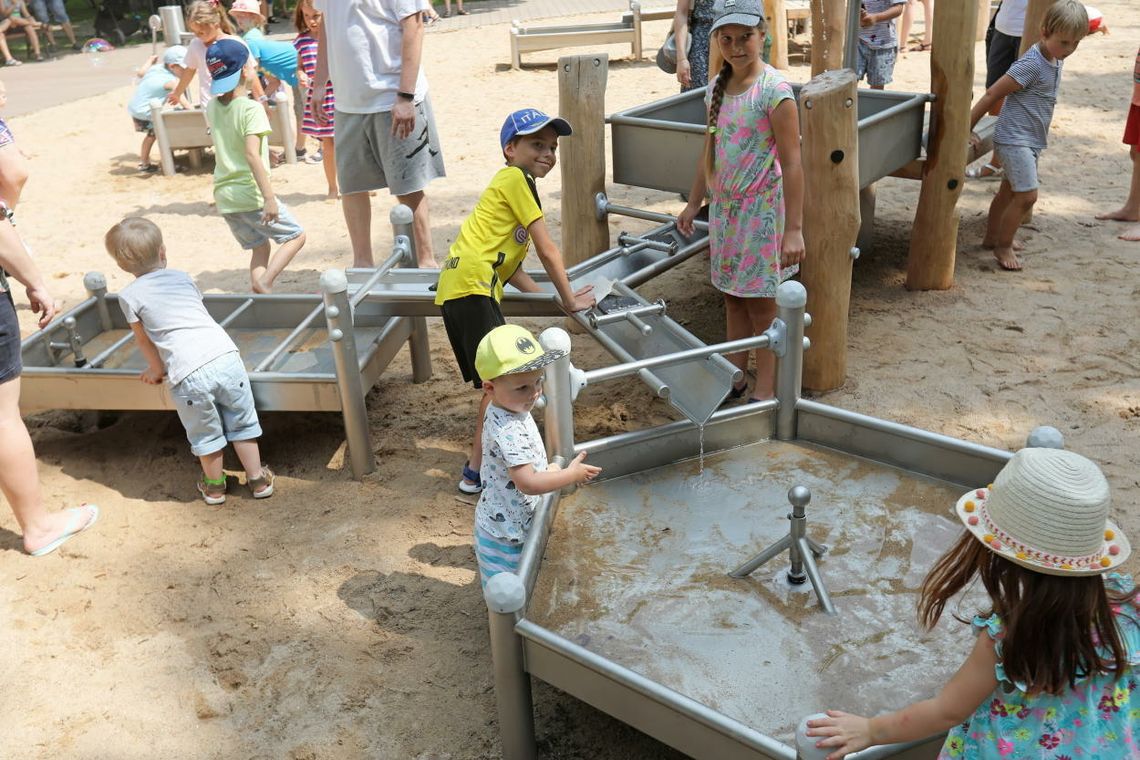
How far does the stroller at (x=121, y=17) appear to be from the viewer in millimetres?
19234

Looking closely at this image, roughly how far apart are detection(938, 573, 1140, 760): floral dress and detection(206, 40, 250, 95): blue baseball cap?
15.5 ft

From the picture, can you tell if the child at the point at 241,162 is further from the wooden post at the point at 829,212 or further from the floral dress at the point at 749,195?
the wooden post at the point at 829,212

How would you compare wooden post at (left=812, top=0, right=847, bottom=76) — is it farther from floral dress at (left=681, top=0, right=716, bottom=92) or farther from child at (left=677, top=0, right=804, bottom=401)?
child at (left=677, top=0, right=804, bottom=401)

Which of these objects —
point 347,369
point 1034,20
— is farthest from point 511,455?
point 1034,20

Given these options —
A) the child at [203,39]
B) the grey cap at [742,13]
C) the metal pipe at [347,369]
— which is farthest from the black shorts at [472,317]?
the child at [203,39]

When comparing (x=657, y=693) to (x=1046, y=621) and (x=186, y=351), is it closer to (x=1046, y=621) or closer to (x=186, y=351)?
(x=1046, y=621)

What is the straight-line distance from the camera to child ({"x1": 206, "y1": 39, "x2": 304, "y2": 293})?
5.36 metres

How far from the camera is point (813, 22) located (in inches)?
225

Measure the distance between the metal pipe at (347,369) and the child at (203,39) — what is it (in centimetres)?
230

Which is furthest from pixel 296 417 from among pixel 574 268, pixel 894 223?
pixel 894 223

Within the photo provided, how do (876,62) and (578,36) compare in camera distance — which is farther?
(578,36)

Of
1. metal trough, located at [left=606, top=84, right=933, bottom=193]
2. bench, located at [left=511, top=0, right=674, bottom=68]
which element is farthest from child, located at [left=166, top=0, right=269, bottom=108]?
bench, located at [left=511, top=0, right=674, bottom=68]

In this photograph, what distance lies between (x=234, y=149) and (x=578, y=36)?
7754mm

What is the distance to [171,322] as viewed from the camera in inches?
156
